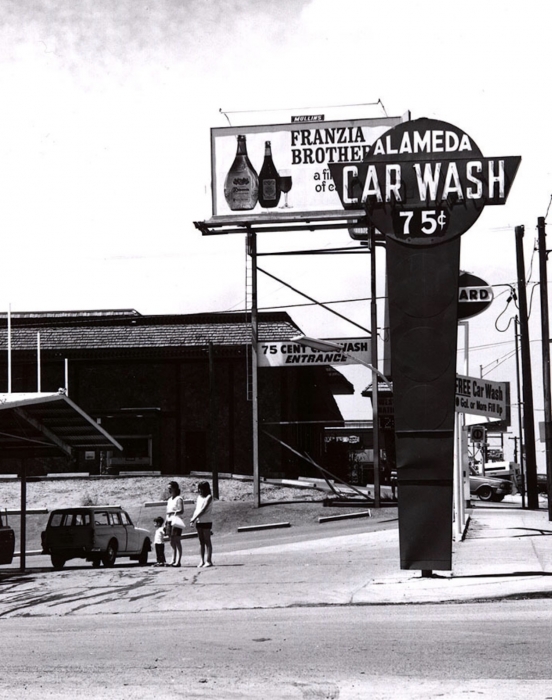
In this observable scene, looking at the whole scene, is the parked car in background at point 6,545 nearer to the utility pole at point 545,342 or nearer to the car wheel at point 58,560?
the car wheel at point 58,560

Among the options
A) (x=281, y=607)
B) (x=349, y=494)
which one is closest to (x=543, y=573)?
(x=281, y=607)

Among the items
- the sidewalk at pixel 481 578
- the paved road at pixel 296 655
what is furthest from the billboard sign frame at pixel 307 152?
the paved road at pixel 296 655

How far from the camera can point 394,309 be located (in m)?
13.5

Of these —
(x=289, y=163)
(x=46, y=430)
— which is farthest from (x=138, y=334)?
(x=46, y=430)

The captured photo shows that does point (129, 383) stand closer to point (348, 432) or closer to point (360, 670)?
point (348, 432)

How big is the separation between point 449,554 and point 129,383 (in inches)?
1308

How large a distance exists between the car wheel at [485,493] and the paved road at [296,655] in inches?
1368

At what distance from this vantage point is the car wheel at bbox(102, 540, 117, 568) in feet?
77.0

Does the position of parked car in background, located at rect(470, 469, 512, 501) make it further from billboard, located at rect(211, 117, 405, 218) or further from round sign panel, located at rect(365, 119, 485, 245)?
round sign panel, located at rect(365, 119, 485, 245)

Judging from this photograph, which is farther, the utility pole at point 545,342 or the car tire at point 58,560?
the utility pole at point 545,342

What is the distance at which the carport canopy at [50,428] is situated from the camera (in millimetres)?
19312

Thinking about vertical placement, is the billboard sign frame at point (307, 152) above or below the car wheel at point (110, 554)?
above

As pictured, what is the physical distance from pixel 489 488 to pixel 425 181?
112ft

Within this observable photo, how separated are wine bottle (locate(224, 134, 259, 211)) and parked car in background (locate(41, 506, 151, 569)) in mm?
12970
